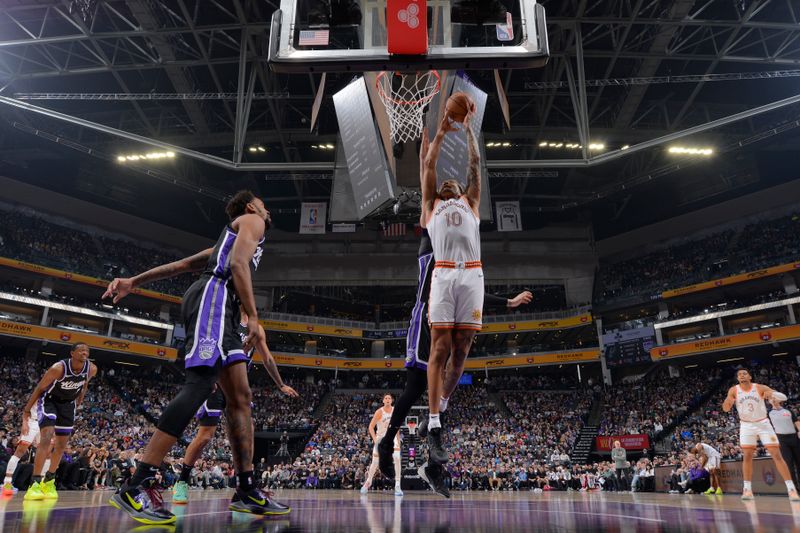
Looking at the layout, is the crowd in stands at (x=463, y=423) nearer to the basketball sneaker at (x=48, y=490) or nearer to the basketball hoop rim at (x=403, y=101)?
the basketball sneaker at (x=48, y=490)

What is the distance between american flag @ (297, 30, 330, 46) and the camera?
6.11m

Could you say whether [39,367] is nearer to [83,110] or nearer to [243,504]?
[83,110]

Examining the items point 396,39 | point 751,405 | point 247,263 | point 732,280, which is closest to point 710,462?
point 751,405

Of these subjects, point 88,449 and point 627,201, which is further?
point 627,201

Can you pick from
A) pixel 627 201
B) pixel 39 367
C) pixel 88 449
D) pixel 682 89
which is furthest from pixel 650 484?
pixel 39 367

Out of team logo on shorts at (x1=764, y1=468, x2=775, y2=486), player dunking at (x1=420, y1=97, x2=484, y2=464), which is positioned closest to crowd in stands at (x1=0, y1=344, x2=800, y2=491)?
team logo on shorts at (x1=764, y1=468, x2=775, y2=486)

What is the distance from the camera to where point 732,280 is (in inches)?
1185

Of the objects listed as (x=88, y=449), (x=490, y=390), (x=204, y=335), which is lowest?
(x=88, y=449)

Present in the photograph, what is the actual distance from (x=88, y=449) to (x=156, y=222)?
25479 millimetres

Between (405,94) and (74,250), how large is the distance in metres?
28.6

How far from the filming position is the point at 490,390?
Answer: 34.5 metres

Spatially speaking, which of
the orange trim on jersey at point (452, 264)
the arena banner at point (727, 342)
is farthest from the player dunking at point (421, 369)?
the arena banner at point (727, 342)

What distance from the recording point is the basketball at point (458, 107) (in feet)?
12.6

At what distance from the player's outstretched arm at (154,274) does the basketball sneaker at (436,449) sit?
7.14ft
